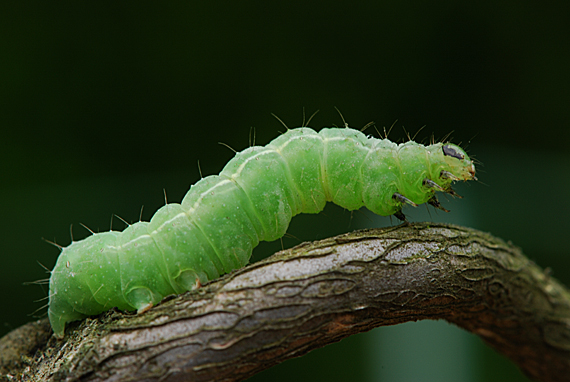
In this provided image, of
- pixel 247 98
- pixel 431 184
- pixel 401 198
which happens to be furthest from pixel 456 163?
pixel 247 98

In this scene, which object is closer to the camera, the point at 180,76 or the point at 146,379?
the point at 146,379

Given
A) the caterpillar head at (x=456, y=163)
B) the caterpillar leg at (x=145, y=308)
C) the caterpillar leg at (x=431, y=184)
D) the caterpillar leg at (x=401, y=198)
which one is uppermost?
the caterpillar head at (x=456, y=163)

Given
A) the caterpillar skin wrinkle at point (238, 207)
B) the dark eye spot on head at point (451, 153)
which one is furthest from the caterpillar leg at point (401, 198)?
the dark eye spot on head at point (451, 153)

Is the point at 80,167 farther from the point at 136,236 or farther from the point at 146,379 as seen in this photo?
the point at 146,379

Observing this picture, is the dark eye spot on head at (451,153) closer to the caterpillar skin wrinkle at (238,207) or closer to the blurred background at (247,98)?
the caterpillar skin wrinkle at (238,207)

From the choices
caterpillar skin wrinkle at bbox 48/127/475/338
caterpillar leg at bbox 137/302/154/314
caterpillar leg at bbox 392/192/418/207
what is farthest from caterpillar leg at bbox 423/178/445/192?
caterpillar leg at bbox 137/302/154/314

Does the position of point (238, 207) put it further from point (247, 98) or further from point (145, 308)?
point (247, 98)

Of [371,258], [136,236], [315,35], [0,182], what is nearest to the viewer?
[371,258]

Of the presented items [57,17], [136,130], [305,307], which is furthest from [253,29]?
[305,307]
